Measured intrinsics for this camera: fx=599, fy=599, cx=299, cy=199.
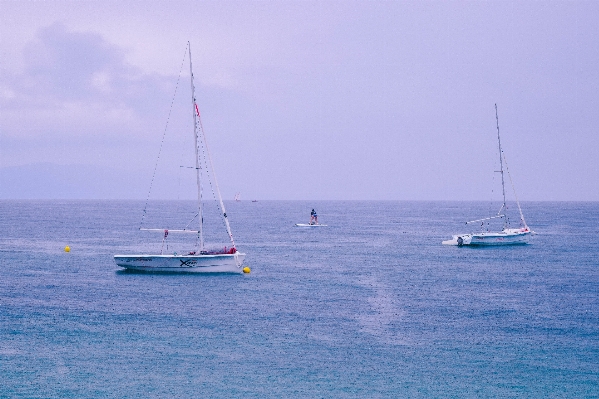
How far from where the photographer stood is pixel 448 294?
2360 inches

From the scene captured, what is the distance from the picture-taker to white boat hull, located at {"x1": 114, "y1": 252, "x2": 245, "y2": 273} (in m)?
68.9

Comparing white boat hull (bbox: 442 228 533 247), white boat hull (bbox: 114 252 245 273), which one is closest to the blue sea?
white boat hull (bbox: 114 252 245 273)

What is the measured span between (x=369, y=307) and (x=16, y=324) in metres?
28.8

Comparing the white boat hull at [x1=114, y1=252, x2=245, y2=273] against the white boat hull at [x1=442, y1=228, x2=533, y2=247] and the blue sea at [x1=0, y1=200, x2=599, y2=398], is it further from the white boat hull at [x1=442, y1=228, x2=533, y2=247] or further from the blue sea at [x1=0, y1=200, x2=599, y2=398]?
the white boat hull at [x1=442, y1=228, x2=533, y2=247]

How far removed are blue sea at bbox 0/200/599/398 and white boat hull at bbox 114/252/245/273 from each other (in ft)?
3.48

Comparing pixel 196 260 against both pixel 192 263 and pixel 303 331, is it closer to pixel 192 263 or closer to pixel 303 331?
pixel 192 263

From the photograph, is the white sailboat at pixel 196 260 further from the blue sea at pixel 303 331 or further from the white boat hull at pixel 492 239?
the white boat hull at pixel 492 239

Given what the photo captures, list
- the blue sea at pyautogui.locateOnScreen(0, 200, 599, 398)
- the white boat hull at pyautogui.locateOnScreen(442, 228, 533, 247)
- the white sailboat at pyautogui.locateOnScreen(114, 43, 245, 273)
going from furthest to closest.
→ the white boat hull at pyautogui.locateOnScreen(442, 228, 533, 247), the white sailboat at pyautogui.locateOnScreen(114, 43, 245, 273), the blue sea at pyautogui.locateOnScreen(0, 200, 599, 398)

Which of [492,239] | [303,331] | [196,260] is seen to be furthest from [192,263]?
[492,239]

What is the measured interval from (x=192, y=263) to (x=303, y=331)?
1118 inches

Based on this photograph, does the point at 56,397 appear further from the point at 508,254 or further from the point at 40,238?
the point at 40,238

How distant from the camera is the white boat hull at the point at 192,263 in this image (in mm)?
68875

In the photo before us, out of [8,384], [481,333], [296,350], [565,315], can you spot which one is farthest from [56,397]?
[565,315]

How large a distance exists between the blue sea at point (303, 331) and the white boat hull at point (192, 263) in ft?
3.48
